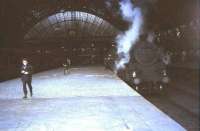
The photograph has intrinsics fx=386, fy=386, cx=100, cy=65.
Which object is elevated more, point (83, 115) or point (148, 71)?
point (148, 71)

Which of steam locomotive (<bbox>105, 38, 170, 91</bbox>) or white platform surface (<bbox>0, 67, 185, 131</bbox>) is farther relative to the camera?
steam locomotive (<bbox>105, 38, 170, 91</bbox>)

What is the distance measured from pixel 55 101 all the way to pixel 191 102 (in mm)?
7700

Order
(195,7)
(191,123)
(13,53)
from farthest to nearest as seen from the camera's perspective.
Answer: (13,53) → (195,7) → (191,123)

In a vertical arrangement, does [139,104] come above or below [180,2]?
below

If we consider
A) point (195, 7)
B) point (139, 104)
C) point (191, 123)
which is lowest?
point (191, 123)

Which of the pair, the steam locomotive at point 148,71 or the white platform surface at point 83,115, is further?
the steam locomotive at point 148,71

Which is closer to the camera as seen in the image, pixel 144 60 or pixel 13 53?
pixel 144 60

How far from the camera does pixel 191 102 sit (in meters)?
19.1

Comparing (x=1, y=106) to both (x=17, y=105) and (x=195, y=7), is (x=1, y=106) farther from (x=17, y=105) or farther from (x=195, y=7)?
(x=195, y=7)

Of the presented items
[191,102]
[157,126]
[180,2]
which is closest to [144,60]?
[191,102]

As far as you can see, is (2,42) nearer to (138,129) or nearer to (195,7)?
(195,7)

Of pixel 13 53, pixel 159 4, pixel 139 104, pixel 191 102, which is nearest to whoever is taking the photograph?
pixel 139 104

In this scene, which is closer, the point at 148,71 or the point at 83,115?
the point at 83,115

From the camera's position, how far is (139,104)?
1305 cm
